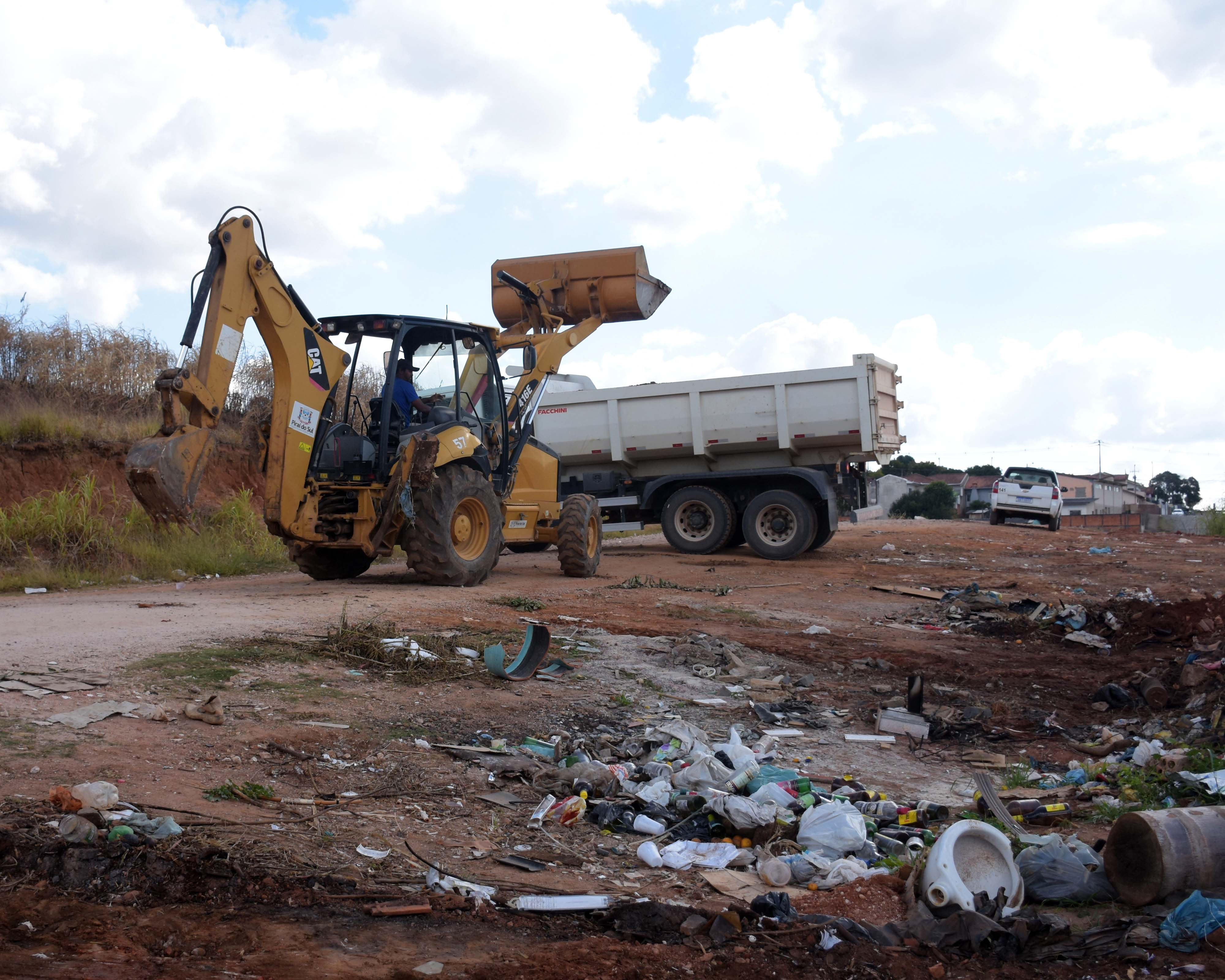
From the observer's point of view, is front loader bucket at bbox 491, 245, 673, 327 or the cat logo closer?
the cat logo

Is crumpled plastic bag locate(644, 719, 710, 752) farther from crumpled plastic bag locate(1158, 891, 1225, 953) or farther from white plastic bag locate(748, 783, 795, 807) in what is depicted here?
crumpled plastic bag locate(1158, 891, 1225, 953)

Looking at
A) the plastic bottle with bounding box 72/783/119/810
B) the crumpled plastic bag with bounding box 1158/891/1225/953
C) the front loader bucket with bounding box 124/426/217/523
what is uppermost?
the front loader bucket with bounding box 124/426/217/523

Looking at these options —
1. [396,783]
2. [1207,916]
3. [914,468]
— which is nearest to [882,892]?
[1207,916]

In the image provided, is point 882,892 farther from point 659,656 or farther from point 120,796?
point 659,656

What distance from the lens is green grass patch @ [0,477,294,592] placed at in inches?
435

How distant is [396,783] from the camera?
4207 mm

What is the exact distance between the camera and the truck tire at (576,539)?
1156 cm

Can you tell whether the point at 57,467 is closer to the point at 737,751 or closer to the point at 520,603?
the point at 520,603

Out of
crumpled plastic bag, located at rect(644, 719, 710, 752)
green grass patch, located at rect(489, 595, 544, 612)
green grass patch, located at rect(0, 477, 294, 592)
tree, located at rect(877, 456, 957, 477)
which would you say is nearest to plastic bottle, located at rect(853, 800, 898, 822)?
crumpled plastic bag, located at rect(644, 719, 710, 752)

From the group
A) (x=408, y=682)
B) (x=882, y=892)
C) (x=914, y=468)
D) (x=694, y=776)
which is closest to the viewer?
(x=882, y=892)

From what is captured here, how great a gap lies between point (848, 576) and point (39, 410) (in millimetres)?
12506

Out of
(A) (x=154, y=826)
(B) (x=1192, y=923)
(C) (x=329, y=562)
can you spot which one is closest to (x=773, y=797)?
(B) (x=1192, y=923)

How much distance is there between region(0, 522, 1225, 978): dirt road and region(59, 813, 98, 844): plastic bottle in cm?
6

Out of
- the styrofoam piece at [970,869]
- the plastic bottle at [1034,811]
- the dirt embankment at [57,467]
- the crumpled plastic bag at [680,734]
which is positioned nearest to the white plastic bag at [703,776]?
the crumpled plastic bag at [680,734]
